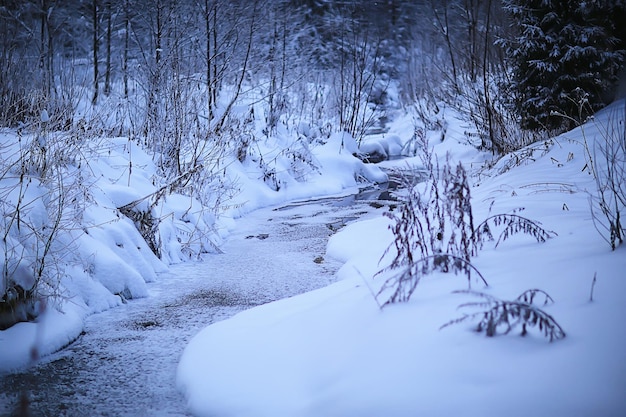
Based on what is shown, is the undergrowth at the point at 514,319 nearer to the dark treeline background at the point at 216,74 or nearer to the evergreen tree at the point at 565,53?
the dark treeline background at the point at 216,74

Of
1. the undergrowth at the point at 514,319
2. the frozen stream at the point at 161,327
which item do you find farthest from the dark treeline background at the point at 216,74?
the undergrowth at the point at 514,319

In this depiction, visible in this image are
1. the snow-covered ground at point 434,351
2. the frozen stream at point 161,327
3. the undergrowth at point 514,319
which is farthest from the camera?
the frozen stream at point 161,327

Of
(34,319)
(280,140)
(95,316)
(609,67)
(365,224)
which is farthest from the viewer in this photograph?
(280,140)

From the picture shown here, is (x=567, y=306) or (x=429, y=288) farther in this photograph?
(x=429, y=288)

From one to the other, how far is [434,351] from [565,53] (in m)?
5.99

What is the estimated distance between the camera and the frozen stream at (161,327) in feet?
7.86

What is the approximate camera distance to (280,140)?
Result: 10875mm

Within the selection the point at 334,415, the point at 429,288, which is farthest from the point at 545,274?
the point at 334,415

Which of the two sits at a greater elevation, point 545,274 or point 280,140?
point 280,140

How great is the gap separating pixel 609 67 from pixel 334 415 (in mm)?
6532

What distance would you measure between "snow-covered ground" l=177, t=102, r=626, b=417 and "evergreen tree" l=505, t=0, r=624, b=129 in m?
4.12

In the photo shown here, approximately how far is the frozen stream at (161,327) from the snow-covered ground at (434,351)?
0.76ft

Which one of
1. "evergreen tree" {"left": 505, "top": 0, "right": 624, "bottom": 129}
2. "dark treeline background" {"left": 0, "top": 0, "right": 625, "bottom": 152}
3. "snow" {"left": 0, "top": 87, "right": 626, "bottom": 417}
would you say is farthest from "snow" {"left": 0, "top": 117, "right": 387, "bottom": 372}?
"evergreen tree" {"left": 505, "top": 0, "right": 624, "bottom": 129}

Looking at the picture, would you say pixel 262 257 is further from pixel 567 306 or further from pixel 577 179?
pixel 567 306
